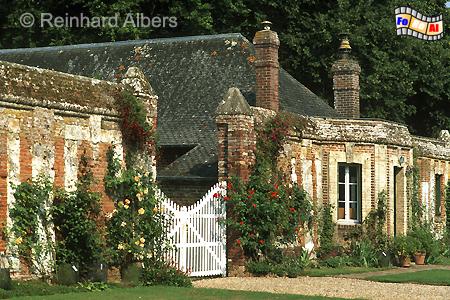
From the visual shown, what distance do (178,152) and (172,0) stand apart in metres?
11.6

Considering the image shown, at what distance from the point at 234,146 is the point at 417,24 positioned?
1985 cm

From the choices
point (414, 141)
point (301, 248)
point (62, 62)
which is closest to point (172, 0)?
point (62, 62)

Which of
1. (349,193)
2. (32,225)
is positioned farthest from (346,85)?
(32,225)

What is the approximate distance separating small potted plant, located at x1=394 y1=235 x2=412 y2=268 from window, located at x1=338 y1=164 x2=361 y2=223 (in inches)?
49.1

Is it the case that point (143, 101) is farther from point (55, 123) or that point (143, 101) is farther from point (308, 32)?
point (308, 32)

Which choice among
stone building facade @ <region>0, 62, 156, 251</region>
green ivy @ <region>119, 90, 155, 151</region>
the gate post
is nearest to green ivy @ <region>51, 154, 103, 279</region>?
stone building facade @ <region>0, 62, 156, 251</region>

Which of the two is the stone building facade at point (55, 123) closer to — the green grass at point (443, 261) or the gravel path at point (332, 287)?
the gravel path at point (332, 287)

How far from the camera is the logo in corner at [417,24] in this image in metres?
35.6

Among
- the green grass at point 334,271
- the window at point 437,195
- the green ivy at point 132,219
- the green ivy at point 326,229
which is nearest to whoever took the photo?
the green ivy at point 132,219

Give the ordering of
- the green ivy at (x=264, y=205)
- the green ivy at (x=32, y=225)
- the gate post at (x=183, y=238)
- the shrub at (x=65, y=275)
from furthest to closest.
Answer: the green ivy at (x=264, y=205)
the gate post at (x=183, y=238)
the shrub at (x=65, y=275)
the green ivy at (x=32, y=225)

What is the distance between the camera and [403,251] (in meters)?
24.1

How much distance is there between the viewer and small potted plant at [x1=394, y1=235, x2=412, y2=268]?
24.1m

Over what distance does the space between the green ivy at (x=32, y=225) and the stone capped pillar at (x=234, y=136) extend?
527cm

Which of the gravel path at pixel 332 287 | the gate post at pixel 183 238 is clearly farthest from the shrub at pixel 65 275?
the gate post at pixel 183 238
